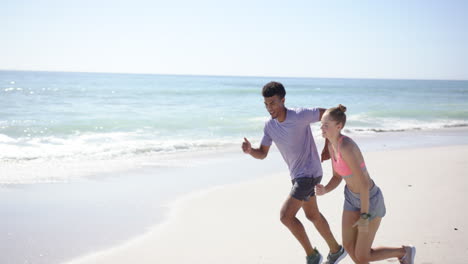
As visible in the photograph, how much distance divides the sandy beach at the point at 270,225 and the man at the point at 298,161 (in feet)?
1.65

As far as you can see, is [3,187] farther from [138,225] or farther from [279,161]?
[279,161]

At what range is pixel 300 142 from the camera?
3924mm

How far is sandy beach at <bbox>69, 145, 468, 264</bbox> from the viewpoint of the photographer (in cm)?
447

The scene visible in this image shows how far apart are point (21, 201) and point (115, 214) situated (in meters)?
1.66

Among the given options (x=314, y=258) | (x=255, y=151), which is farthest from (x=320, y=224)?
(x=255, y=151)

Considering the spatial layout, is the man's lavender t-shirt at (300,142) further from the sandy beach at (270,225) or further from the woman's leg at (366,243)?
the sandy beach at (270,225)

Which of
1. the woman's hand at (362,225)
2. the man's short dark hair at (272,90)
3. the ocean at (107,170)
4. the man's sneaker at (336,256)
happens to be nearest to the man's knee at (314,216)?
the man's sneaker at (336,256)

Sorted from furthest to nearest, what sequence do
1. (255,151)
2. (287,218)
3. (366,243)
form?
(255,151)
(287,218)
(366,243)

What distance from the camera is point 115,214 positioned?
5871mm

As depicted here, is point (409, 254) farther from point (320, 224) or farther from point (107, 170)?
point (107, 170)

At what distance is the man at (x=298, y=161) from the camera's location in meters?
3.84

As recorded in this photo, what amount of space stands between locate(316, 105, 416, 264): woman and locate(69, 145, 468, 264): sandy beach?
3.21 feet

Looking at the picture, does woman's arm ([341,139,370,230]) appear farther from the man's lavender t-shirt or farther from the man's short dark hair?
the man's short dark hair

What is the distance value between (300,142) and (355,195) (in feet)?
2.47
